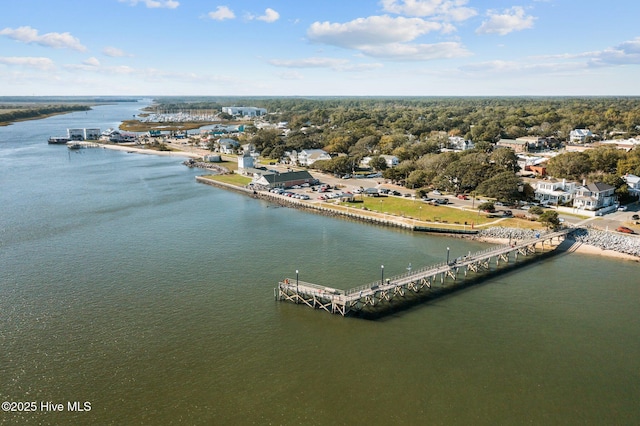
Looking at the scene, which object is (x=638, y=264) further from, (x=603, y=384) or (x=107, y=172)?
(x=107, y=172)

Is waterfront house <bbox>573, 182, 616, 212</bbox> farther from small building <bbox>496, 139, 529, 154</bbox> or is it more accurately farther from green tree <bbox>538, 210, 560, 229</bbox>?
small building <bbox>496, 139, 529, 154</bbox>

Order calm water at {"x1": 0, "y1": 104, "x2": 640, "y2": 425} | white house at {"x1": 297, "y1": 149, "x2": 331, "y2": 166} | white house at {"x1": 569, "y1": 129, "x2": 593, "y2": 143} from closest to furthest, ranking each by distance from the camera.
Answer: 1. calm water at {"x1": 0, "y1": 104, "x2": 640, "y2": 425}
2. white house at {"x1": 297, "y1": 149, "x2": 331, "y2": 166}
3. white house at {"x1": 569, "y1": 129, "x2": 593, "y2": 143}

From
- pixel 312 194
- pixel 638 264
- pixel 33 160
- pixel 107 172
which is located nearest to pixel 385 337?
pixel 638 264

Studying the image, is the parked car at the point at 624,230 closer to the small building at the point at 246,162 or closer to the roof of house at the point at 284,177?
the roof of house at the point at 284,177

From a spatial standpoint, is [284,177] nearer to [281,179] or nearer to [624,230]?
[281,179]

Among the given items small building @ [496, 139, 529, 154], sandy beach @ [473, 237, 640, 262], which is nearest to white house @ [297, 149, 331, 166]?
small building @ [496, 139, 529, 154]
